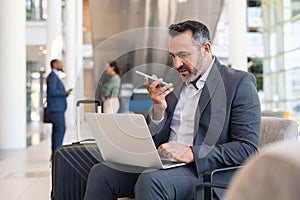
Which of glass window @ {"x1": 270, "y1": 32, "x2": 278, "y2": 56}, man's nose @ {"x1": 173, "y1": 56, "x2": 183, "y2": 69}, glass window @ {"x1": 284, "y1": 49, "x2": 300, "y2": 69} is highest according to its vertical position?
glass window @ {"x1": 270, "y1": 32, "x2": 278, "y2": 56}

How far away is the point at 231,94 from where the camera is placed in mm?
1823

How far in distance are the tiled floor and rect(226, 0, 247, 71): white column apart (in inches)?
193

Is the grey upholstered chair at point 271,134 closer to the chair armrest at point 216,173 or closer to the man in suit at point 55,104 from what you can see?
the chair armrest at point 216,173

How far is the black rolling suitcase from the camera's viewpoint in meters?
2.28

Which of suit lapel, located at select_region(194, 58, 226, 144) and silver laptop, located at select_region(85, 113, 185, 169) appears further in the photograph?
suit lapel, located at select_region(194, 58, 226, 144)

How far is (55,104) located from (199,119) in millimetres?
4147

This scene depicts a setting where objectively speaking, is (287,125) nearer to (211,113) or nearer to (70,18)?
(211,113)

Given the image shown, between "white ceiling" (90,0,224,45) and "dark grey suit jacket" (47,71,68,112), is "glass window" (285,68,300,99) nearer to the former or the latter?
"white ceiling" (90,0,224,45)

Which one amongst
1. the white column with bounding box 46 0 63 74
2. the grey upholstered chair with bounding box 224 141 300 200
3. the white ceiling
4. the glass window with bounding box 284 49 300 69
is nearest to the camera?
the grey upholstered chair with bounding box 224 141 300 200

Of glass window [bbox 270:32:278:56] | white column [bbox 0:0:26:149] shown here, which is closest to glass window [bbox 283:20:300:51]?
glass window [bbox 270:32:278:56]

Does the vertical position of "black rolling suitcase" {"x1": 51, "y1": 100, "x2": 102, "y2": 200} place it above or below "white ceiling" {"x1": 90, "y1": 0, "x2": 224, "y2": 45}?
below

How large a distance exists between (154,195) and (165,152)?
0.20 metres

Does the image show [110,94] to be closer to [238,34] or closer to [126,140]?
Result: [126,140]

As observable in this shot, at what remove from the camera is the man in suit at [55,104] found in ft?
18.7
